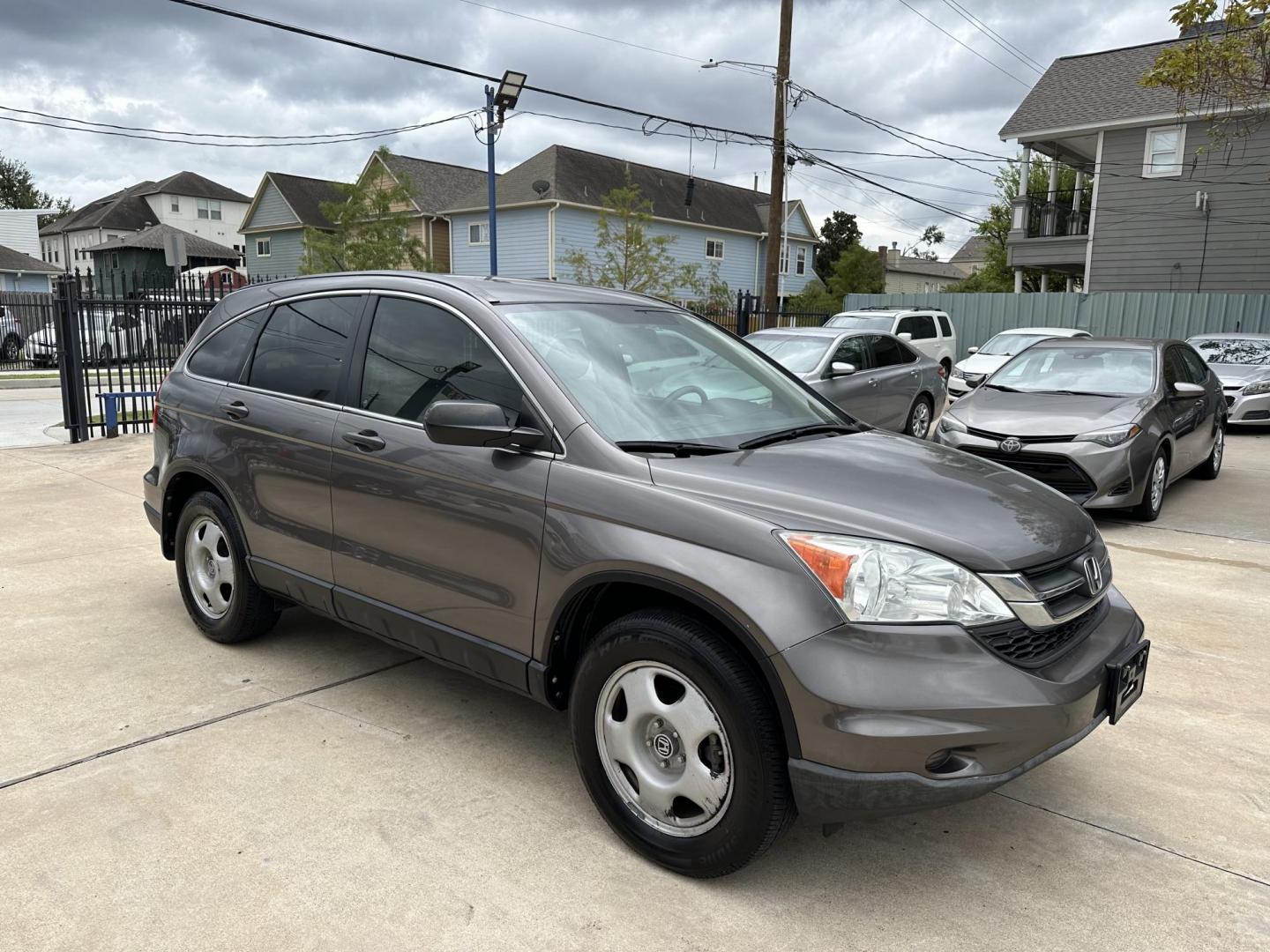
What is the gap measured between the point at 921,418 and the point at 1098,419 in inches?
188

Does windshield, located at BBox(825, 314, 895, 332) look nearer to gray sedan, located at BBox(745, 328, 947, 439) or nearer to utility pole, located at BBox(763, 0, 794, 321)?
utility pole, located at BBox(763, 0, 794, 321)

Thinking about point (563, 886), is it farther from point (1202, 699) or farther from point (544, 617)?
point (1202, 699)

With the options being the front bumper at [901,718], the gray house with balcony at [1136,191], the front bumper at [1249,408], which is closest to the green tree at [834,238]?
the gray house with balcony at [1136,191]

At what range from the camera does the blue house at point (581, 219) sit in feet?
111

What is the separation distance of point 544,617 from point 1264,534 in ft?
23.1

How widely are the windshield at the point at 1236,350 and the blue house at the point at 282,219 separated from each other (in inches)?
1351

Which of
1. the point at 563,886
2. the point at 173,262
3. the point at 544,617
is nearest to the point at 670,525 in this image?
the point at 544,617

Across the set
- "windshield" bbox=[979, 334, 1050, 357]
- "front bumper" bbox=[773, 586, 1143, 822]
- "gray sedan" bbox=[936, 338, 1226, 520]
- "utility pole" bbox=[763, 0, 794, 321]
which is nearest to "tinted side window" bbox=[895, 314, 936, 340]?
"windshield" bbox=[979, 334, 1050, 357]

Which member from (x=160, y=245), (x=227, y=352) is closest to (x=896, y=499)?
(x=227, y=352)

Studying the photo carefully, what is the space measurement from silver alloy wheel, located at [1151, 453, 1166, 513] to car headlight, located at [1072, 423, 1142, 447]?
500mm

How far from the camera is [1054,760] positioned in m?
3.65

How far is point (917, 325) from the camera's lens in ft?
59.4

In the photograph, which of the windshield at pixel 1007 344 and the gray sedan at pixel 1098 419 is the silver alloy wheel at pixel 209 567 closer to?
the gray sedan at pixel 1098 419

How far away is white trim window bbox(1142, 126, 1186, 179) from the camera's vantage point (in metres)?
22.8
